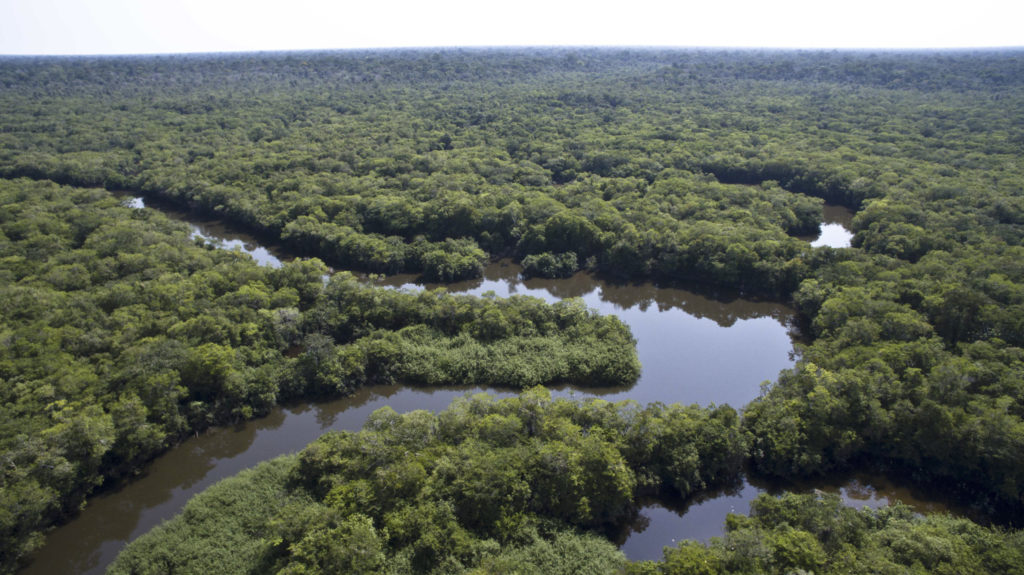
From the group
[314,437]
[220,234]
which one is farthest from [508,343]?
[220,234]

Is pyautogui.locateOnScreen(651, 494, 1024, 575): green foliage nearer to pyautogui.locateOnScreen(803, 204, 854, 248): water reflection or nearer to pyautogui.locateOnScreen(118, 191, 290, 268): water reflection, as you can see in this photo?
pyautogui.locateOnScreen(803, 204, 854, 248): water reflection

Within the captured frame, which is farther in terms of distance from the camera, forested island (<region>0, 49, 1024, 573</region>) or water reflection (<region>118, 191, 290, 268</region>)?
water reflection (<region>118, 191, 290, 268</region>)

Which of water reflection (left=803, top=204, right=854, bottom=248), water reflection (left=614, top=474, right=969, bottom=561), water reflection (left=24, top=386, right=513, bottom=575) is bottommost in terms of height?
water reflection (left=614, top=474, right=969, bottom=561)

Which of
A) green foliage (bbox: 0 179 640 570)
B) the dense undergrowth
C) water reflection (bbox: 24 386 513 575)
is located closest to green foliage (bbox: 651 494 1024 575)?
the dense undergrowth

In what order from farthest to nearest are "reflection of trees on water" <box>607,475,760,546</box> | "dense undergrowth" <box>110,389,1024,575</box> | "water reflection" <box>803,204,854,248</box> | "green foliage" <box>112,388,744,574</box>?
1. "water reflection" <box>803,204,854,248</box>
2. "reflection of trees on water" <box>607,475,760,546</box>
3. "green foliage" <box>112,388,744,574</box>
4. "dense undergrowth" <box>110,389,1024,575</box>

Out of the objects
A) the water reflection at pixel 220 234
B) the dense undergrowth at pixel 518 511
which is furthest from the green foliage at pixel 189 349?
the water reflection at pixel 220 234

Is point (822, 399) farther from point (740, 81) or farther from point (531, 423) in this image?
point (740, 81)

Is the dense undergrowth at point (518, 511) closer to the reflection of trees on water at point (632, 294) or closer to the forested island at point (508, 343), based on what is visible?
the forested island at point (508, 343)

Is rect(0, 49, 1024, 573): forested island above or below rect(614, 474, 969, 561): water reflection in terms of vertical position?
above
